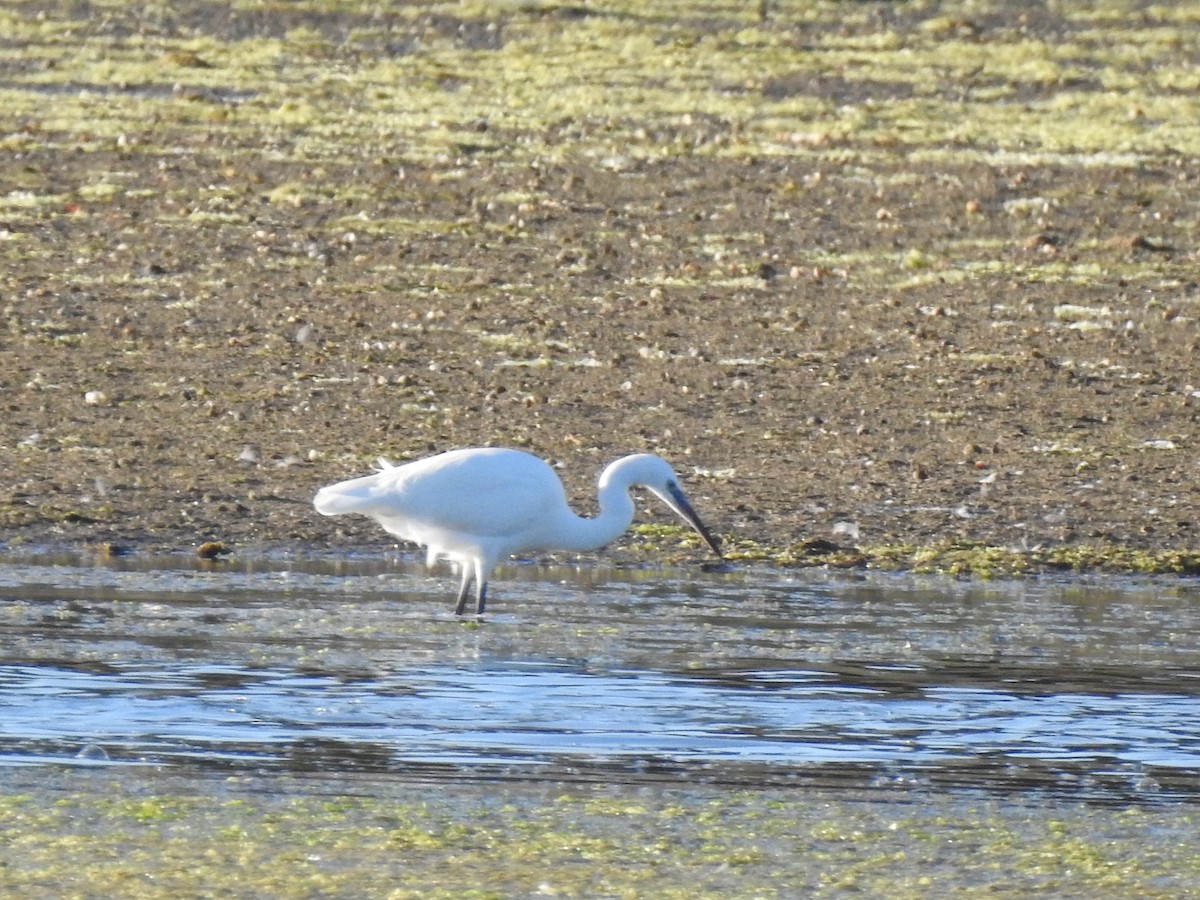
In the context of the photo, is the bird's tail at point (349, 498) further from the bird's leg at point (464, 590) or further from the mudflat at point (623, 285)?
the mudflat at point (623, 285)

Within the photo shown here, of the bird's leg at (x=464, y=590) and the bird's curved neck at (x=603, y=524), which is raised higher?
the bird's curved neck at (x=603, y=524)

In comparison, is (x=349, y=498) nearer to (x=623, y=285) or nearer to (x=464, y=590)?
(x=464, y=590)

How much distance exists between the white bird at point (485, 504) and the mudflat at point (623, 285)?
0.78 metres

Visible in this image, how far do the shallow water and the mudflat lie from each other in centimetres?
73

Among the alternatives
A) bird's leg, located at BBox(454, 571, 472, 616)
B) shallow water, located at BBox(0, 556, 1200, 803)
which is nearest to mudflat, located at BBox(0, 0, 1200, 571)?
shallow water, located at BBox(0, 556, 1200, 803)

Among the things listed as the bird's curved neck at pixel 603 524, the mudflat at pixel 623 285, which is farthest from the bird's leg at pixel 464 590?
the mudflat at pixel 623 285

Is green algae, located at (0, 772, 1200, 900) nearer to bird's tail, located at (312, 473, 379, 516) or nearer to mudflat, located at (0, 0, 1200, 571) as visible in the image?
bird's tail, located at (312, 473, 379, 516)

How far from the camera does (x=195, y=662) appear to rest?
840 centimetres

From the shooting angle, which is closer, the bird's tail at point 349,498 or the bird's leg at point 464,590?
the bird's leg at point 464,590

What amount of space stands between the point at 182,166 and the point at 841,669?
11357mm

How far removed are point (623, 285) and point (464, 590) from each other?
6.09 meters

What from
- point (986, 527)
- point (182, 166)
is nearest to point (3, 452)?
point (986, 527)

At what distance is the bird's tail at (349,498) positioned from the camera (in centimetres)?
993

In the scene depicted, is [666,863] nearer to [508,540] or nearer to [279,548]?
[508,540]
